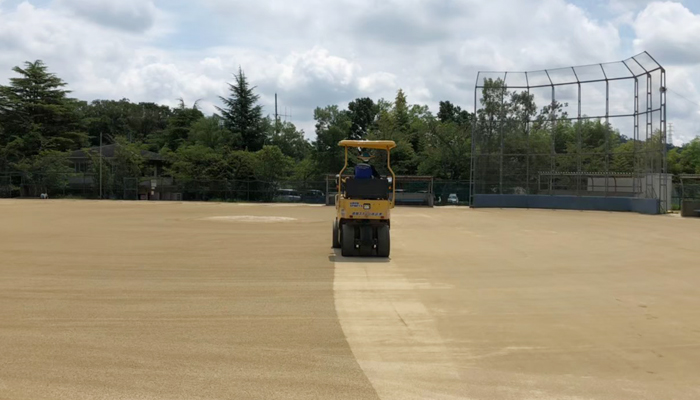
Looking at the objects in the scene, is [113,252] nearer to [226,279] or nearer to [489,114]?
[226,279]

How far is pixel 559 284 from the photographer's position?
1117 centimetres

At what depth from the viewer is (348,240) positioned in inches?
580

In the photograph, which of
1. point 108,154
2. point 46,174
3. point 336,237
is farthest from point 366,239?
point 108,154

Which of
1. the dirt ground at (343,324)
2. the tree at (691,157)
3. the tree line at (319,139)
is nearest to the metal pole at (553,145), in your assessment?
the tree line at (319,139)

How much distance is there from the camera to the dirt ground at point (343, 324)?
216 inches

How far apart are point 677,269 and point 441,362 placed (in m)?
9.27

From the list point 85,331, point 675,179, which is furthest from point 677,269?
point 675,179

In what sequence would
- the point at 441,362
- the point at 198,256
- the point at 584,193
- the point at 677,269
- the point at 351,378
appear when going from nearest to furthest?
the point at 351,378
the point at 441,362
the point at 677,269
the point at 198,256
the point at 584,193

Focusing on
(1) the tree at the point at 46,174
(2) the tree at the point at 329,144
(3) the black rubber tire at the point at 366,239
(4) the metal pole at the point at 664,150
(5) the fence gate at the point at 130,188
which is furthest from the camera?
(2) the tree at the point at 329,144

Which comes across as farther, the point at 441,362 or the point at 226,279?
the point at 226,279

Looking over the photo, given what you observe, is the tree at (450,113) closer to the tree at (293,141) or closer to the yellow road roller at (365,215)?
the tree at (293,141)

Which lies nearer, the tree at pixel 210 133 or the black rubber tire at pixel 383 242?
the black rubber tire at pixel 383 242

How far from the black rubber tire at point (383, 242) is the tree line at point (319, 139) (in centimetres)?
2829

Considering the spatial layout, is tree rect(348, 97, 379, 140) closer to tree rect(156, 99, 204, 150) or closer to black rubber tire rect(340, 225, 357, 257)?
tree rect(156, 99, 204, 150)
